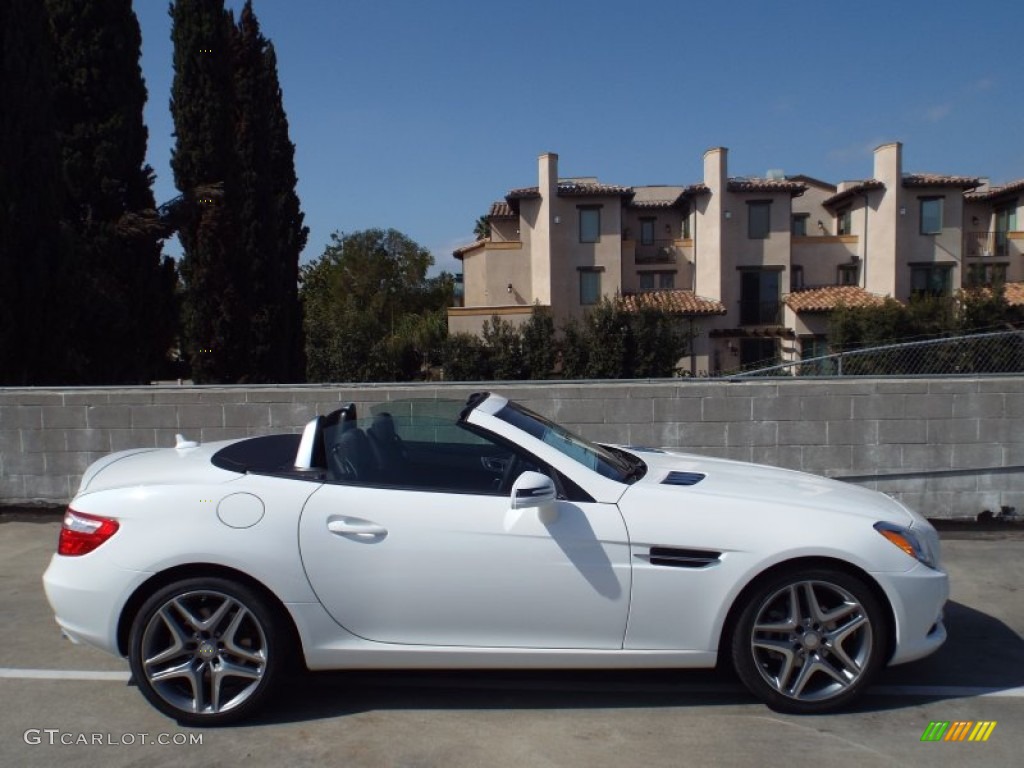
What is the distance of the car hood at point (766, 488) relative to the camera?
3916 mm

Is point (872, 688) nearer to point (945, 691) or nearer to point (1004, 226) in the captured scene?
point (945, 691)

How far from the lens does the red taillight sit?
3.81 meters

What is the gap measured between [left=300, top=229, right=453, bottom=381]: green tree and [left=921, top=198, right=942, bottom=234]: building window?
24.0 m

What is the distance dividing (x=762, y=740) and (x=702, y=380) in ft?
14.2

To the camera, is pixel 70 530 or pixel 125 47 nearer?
pixel 70 530

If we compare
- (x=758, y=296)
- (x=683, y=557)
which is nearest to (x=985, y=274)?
(x=758, y=296)

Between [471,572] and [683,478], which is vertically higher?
[683,478]

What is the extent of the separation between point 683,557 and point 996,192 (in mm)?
48433

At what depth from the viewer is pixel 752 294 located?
133 feet

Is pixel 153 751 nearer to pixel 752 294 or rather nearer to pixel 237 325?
pixel 237 325

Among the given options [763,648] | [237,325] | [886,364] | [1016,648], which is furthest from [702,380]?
[237,325]

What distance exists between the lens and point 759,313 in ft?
133

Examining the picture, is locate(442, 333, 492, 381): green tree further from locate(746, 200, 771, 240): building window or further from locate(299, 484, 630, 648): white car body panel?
locate(299, 484, 630, 648): white car body panel

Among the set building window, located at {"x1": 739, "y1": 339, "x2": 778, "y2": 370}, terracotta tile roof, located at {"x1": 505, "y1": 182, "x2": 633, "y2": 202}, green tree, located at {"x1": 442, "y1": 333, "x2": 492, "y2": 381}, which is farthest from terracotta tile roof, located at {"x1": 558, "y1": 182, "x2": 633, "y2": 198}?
green tree, located at {"x1": 442, "y1": 333, "x2": 492, "y2": 381}
